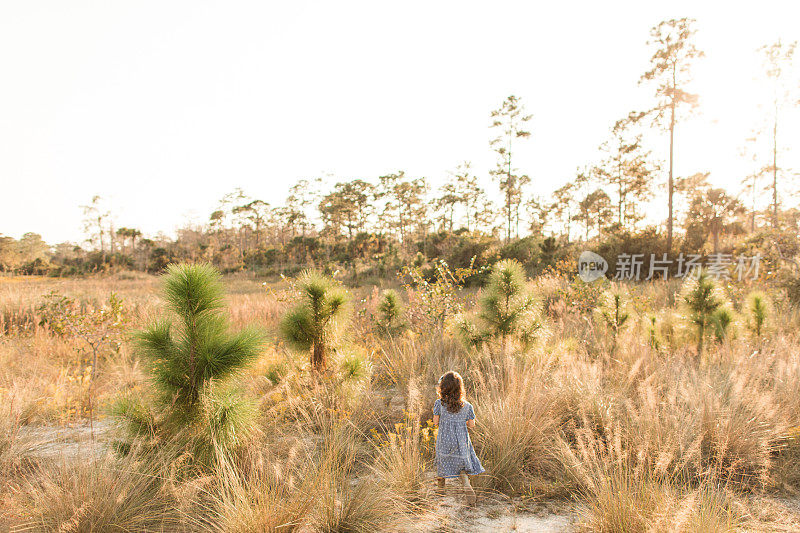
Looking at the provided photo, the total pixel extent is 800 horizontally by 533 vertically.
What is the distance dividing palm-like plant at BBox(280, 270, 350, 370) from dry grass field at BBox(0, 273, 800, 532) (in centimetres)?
31

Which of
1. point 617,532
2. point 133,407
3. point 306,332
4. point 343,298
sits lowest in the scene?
point 617,532

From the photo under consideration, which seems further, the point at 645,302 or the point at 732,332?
the point at 645,302

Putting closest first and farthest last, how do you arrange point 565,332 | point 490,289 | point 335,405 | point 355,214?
point 335,405 → point 490,289 → point 565,332 → point 355,214

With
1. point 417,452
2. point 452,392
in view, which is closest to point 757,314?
point 452,392

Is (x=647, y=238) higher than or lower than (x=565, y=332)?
higher

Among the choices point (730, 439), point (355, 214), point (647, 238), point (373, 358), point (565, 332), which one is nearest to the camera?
point (730, 439)

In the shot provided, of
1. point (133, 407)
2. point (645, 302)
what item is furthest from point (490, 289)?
point (645, 302)

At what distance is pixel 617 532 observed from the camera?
246 cm

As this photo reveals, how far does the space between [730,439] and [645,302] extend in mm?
6170

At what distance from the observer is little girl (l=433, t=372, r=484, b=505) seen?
3125 mm

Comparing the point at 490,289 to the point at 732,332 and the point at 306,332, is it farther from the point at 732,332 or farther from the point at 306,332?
the point at 732,332

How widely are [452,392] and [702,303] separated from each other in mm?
5673

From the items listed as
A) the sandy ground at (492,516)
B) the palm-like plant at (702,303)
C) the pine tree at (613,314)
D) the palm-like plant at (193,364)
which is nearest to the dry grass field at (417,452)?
the sandy ground at (492,516)

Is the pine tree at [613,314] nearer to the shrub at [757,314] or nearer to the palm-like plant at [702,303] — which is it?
the palm-like plant at [702,303]
